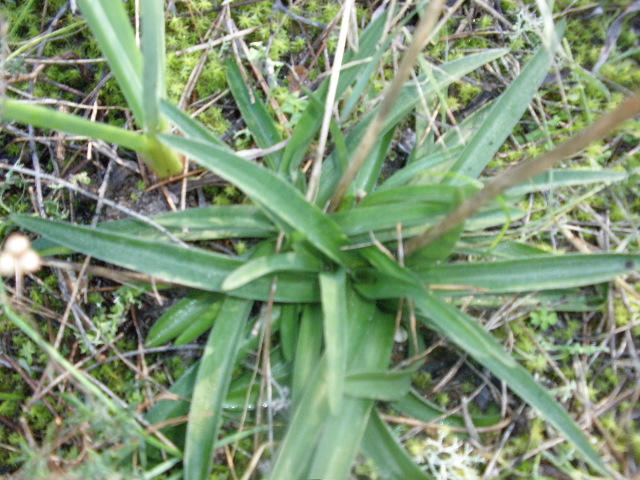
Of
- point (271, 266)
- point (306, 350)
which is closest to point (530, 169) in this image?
point (271, 266)

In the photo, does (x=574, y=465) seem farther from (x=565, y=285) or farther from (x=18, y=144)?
(x=18, y=144)

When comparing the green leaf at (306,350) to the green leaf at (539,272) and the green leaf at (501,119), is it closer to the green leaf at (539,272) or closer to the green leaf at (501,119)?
the green leaf at (539,272)

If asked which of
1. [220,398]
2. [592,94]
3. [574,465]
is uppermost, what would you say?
[592,94]

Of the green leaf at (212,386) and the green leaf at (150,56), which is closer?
the green leaf at (150,56)

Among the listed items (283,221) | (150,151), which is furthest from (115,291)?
(283,221)

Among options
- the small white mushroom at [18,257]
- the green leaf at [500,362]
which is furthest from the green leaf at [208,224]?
the green leaf at [500,362]

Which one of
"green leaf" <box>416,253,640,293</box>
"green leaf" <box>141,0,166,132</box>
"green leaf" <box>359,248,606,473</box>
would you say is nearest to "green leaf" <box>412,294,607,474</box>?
"green leaf" <box>359,248,606,473</box>

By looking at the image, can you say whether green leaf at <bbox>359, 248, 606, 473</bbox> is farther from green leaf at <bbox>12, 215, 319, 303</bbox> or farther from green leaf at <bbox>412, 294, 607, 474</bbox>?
green leaf at <bbox>12, 215, 319, 303</bbox>
